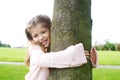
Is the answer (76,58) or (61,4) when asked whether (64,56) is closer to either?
(76,58)

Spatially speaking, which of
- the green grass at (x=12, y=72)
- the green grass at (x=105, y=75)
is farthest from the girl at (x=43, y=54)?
the green grass at (x=105, y=75)

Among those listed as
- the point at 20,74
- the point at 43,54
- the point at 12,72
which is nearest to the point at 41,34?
the point at 43,54

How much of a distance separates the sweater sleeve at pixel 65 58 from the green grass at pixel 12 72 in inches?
409

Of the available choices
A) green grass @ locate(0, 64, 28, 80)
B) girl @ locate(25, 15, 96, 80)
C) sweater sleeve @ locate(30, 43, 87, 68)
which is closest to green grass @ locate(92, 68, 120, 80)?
green grass @ locate(0, 64, 28, 80)

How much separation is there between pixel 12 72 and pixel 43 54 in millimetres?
11914

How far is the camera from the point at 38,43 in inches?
178

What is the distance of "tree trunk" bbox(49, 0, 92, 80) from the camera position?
14.4ft

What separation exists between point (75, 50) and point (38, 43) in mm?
482

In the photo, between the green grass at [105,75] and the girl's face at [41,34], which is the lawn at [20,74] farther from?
the girl's face at [41,34]

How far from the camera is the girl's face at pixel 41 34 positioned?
4.50 meters

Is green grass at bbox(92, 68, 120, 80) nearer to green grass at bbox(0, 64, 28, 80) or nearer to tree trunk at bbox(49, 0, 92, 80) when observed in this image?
green grass at bbox(0, 64, 28, 80)

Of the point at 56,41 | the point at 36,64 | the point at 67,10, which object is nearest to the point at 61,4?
the point at 67,10

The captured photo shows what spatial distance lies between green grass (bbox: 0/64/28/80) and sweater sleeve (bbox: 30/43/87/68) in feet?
34.0

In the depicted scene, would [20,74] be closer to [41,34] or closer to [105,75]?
[105,75]
